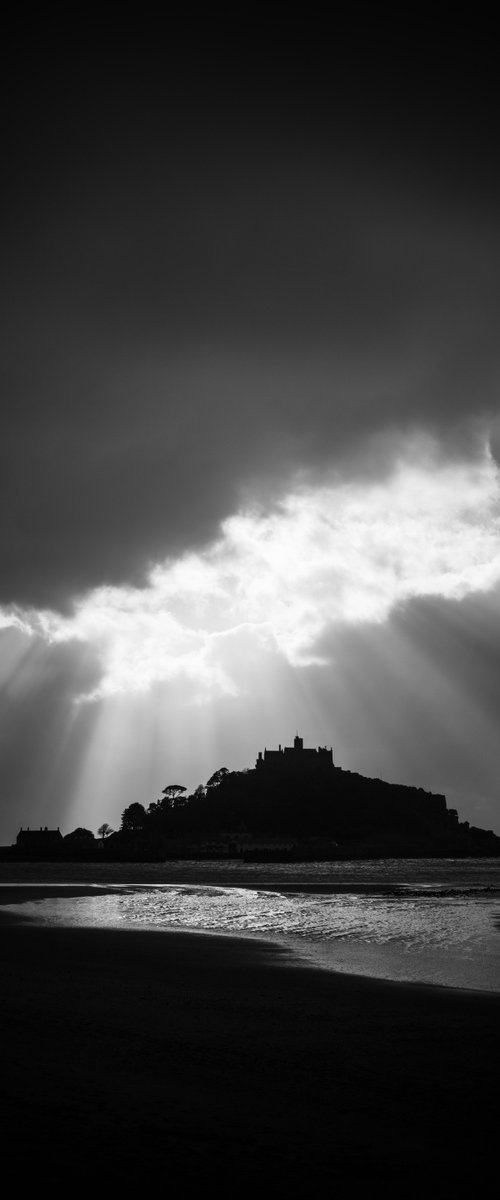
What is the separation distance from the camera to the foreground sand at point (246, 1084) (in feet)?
28.3

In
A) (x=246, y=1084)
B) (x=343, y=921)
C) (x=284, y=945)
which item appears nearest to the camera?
(x=246, y=1084)

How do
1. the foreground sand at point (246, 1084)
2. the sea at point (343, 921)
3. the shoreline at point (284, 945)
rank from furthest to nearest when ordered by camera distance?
the sea at point (343, 921) < the shoreline at point (284, 945) < the foreground sand at point (246, 1084)

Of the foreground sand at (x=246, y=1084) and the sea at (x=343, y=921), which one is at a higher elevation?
the foreground sand at (x=246, y=1084)

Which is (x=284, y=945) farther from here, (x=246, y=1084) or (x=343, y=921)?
(x=246, y=1084)

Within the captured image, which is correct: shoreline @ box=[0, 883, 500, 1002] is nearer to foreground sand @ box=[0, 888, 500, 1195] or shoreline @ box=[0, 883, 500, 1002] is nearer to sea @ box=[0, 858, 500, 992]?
sea @ box=[0, 858, 500, 992]

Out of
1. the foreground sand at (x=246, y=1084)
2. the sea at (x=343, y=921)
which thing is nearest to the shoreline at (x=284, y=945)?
the sea at (x=343, y=921)

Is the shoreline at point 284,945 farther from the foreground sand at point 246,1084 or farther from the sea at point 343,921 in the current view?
the foreground sand at point 246,1084

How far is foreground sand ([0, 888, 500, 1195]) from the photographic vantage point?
8.62m

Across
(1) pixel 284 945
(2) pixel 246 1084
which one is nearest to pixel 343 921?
(1) pixel 284 945

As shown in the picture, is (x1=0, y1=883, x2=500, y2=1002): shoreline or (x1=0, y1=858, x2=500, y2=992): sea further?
(x1=0, y1=858, x2=500, y2=992): sea

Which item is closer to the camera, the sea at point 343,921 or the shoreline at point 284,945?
the shoreline at point 284,945

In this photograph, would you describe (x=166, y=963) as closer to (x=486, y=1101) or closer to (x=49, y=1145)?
(x=486, y=1101)

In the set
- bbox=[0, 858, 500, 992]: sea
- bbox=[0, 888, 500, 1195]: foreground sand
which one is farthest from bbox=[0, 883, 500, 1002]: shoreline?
bbox=[0, 888, 500, 1195]: foreground sand

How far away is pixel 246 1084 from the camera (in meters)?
11.6
